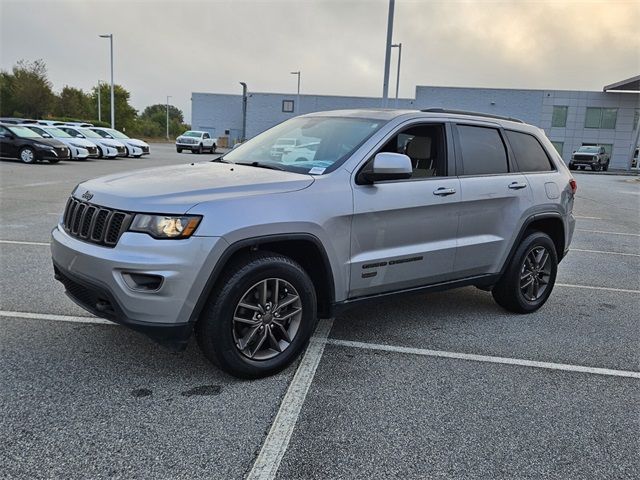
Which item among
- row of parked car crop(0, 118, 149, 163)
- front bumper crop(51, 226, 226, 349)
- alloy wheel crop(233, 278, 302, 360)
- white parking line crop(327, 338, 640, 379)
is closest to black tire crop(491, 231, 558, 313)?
white parking line crop(327, 338, 640, 379)

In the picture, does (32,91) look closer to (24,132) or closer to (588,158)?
(24,132)

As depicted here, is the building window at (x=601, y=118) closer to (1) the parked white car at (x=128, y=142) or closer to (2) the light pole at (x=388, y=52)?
(2) the light pole at (x=388, y=52)

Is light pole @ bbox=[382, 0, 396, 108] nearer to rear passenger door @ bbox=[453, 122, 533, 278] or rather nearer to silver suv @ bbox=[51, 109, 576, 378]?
silver suv @ bbox=[51, 109, 576, 378]

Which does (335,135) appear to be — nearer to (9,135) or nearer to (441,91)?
(9,135)

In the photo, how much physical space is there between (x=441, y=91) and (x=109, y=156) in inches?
1357

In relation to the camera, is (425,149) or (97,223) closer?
(97,223)

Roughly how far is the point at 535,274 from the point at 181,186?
139 inches

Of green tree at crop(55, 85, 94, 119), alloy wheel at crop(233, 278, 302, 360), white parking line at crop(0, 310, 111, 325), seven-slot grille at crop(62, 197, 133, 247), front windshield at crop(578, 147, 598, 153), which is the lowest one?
white parking line at crop(0, 310, 111, 325)

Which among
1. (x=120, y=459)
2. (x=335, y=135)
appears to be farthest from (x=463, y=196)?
(x=120, y=459)

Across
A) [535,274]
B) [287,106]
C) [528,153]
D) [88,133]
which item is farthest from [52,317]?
[287,106]

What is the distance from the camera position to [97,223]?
3395 millimetres

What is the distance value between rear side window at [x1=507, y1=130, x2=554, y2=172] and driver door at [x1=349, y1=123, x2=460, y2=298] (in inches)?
37.7

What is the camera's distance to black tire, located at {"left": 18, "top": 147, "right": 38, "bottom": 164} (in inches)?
795

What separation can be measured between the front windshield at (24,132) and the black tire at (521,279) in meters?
20.3
